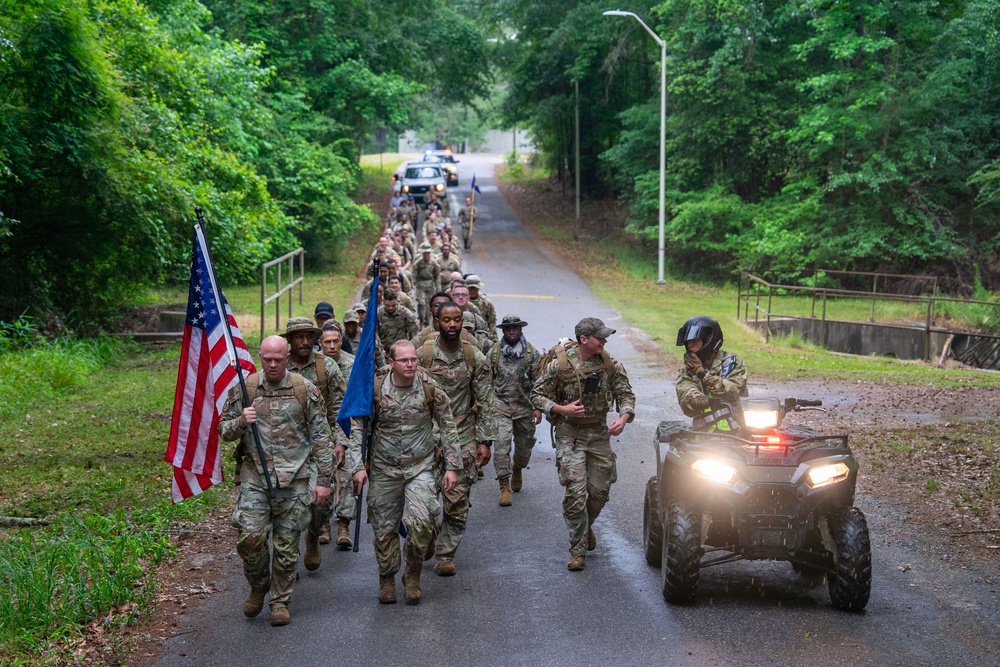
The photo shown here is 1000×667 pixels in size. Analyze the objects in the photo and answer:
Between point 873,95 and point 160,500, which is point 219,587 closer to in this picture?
point 160,500

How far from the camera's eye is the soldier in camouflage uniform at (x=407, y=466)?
7.48 meters

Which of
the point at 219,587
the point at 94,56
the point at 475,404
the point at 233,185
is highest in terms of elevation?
the point at 94,56

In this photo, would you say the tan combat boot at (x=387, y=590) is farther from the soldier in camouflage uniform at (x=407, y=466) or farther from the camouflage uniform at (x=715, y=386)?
the camouflage uniform at (x=715, y=386)

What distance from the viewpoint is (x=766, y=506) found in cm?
691

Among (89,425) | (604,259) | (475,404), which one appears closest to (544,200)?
(604,259)

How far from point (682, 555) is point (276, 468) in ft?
8.76

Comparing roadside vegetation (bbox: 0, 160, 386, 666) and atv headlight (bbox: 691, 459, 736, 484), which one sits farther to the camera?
roadside vegetation (bbox: 0, 160, 386, 666)

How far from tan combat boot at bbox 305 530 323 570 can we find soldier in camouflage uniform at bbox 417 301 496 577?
938mm

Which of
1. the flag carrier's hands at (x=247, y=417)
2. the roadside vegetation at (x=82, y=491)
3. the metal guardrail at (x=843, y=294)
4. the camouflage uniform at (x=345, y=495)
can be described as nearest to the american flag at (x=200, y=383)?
the flag carrier's hands at (x=247, y=417)

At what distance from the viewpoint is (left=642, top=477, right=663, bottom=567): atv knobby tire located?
808 cm

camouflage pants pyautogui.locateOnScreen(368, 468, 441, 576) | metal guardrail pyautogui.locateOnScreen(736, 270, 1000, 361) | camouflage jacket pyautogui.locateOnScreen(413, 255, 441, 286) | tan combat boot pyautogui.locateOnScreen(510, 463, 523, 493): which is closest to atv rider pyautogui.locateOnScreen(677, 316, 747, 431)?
camouflage pants pyautogui.locateOnScreen(368, 468, 441, 576)

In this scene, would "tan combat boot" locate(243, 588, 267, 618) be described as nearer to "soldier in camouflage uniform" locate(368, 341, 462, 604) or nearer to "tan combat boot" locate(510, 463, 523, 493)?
"soldier in camouflage uniform" locate(368, 341, 462, 604)

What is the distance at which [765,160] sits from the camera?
36688 mm

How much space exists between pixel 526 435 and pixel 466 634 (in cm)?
423
